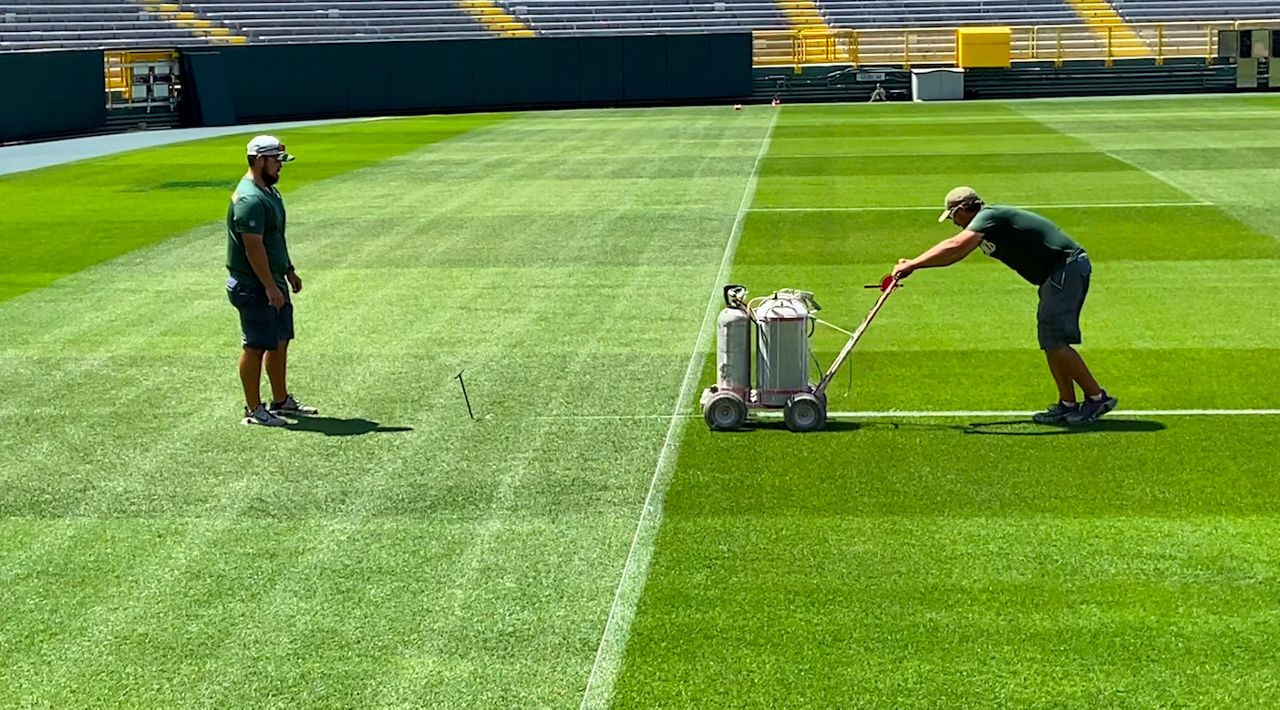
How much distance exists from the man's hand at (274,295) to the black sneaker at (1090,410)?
4.72m

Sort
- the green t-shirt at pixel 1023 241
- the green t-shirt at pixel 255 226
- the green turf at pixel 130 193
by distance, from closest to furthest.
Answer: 1. the green t-shirt at pixel 1023 241
2. the green t-shirt at pixel 255 226
3. the green turf at pixel 130 193

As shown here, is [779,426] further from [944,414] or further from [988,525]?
[988,525]

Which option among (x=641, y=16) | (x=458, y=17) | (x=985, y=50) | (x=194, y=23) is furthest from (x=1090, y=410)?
(x=641, y=16)

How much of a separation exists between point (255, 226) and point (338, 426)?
→ 4.29 ft

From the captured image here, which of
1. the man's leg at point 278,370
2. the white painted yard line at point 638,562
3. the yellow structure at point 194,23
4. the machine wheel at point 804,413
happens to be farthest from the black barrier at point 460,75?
the machine wheel at point 804,413

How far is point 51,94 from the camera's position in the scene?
127 ft

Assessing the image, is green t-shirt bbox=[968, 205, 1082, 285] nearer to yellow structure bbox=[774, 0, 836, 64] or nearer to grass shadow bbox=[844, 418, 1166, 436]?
grass shadow bbox=[844, 418, 1166, 436]

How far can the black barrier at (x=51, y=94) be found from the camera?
3719 centimetres

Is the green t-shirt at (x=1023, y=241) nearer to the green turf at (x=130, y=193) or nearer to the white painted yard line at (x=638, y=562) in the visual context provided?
the white painted yard line at (x=638, y=562)

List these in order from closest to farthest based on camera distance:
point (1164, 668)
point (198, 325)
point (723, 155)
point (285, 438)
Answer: point (1164, 668) < point (285, 438) < point (198, 325) < point (723, 155)

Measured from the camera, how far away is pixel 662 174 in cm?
2667

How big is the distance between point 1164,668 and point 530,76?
43.7m

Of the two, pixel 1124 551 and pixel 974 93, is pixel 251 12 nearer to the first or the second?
pixel 974 93

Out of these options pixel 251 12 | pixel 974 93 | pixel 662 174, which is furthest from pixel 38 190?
pixel 974 93
